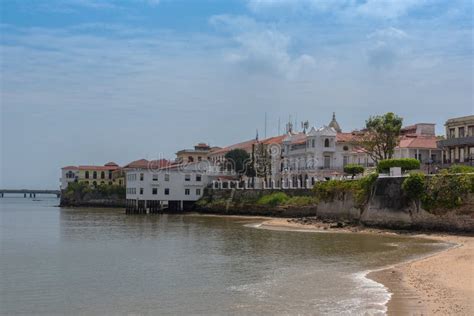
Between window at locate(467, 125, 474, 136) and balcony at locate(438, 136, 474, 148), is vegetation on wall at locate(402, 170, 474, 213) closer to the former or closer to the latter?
balcony at locate(438, 136, 474, 148)

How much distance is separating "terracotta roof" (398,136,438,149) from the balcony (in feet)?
17.1

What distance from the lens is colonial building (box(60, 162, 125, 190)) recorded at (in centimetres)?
15250

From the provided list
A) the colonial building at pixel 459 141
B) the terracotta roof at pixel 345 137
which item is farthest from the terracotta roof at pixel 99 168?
the colonial building at pixel 459 141

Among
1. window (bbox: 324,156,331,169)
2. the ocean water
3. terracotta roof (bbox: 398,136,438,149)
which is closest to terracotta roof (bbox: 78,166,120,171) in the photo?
window (bbox: 324,156,331,169)

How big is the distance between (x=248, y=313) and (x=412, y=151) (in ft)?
201

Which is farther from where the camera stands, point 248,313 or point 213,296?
point 213,296

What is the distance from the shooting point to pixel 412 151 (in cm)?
7612

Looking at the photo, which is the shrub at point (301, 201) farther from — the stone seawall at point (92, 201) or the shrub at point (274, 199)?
the stone seawall at point (92, 201)

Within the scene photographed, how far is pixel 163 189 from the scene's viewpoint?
92938 millimetres

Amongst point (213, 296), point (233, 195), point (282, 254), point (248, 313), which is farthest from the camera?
point (233, 195)

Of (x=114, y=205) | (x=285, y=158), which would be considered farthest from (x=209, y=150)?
(x=285, y=158)

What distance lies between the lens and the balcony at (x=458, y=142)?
65.6m

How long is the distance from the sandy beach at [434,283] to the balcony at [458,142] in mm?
32457

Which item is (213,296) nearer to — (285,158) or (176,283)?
(176,283)
